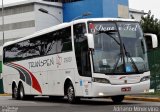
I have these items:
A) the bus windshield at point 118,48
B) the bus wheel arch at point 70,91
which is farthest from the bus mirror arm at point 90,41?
the bus wheel arch at point 70,91

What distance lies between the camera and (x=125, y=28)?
61.8 feet

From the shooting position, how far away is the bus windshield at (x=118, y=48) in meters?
18.0

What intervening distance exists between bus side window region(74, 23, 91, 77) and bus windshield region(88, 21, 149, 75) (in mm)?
445

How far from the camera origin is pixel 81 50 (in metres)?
18.8

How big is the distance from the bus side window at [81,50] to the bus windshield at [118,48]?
445 millimetres

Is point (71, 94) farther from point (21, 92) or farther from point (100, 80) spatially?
point (21, 92)

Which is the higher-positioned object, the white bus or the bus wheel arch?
the white bus

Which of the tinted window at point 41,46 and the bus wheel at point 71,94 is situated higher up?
the tinted window at point 41,46

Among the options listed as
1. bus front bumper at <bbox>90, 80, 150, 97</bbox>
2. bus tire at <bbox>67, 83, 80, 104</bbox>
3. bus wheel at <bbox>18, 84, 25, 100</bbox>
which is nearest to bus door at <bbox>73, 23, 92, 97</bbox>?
bus front bumper at <bbox>90, 80, 150, 97</bbox>

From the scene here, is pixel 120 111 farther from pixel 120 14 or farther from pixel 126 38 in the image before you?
pixel 120 14

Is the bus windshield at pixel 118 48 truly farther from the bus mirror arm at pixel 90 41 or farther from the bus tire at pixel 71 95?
the bus tire at pixel 71 95

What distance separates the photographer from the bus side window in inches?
725

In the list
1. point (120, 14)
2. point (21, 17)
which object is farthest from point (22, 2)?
point (120, 14)

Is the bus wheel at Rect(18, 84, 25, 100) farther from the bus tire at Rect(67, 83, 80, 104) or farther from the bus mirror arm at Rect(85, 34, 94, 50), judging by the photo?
the bus mirror arm at Rect(85, 34, 94, 50)
